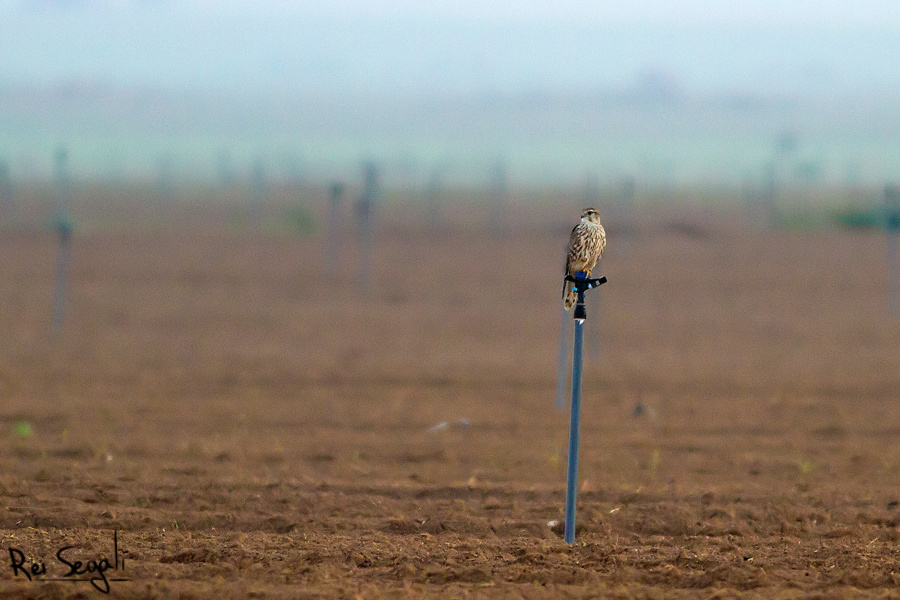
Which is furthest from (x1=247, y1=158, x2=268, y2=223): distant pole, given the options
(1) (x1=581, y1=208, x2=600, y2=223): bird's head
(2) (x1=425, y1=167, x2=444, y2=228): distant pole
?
(1) (x1=581, y1=208, x2=600, y2=223): bird's head

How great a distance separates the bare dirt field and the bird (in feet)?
5.98

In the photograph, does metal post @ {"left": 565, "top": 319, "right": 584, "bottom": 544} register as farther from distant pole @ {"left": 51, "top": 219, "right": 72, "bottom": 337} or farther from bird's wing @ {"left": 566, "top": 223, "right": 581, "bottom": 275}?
distant pole @ {"left": 51, "top": 219, "right": 72, "bottom": 337}

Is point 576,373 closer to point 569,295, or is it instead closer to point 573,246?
point 569,295

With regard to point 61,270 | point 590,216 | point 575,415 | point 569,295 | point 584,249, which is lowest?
point 575,415

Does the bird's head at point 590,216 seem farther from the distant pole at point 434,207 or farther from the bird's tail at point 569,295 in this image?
the distant pole at point 434,207

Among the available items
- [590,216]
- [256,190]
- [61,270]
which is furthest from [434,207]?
[590,216]

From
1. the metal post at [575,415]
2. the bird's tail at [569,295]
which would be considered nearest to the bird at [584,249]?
the bird's tail at [569,295]

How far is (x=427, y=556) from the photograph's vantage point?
22.8 ft

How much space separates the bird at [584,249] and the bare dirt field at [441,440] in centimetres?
182

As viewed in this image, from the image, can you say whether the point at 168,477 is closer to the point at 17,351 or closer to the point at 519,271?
the point at 17,351

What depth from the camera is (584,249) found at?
6.71 m

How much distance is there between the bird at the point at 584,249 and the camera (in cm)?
671

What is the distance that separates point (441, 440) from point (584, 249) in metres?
5.72

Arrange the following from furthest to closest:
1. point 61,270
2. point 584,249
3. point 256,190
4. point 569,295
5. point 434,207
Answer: point 434,207 → point 256,190 → point 61,270 → point 569,295 → point 584,249
